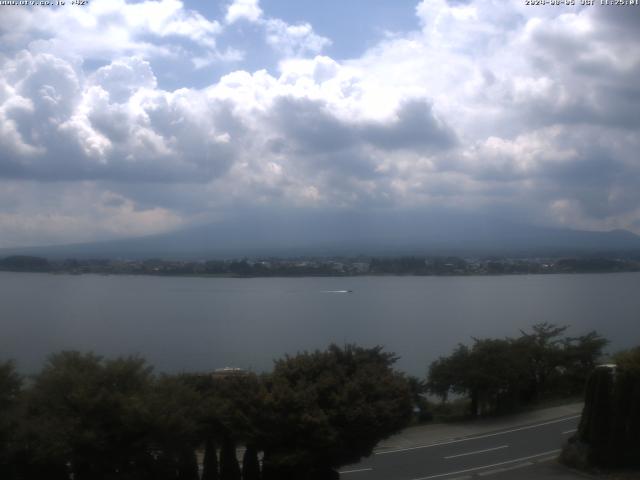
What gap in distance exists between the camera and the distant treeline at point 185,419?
11.3 metres

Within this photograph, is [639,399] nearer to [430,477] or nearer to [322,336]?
[430,477]

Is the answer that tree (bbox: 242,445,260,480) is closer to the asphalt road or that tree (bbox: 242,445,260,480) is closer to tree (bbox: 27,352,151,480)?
tree (bbox: 27,352,151,480)

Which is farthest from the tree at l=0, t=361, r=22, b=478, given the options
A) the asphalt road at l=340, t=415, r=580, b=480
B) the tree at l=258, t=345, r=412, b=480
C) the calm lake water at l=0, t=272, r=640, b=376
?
the calm lake water at l=0, t=272, r=640, b=376

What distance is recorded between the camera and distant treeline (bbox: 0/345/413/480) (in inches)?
443

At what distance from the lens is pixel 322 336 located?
A: 43375 millimetres

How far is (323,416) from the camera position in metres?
12.1

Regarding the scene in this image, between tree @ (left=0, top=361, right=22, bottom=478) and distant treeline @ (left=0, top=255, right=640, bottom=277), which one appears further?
distant treeline @ (left=0, top=255, right=640, bottom=277)

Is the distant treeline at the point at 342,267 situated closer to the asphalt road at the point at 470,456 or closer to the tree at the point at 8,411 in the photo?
the asphalt road at the point at 470,456

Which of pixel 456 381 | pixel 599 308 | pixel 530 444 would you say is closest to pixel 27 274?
pixel 599 308

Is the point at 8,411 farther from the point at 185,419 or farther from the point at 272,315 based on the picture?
the point at 272,315

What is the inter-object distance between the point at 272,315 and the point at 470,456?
130ft

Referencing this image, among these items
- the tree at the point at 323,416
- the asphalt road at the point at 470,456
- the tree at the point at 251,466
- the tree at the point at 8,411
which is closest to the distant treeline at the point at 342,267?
the asphalt road at the point at 470,456

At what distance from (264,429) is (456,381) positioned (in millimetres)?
12962

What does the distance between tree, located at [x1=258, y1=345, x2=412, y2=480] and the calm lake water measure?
55.9 feet
